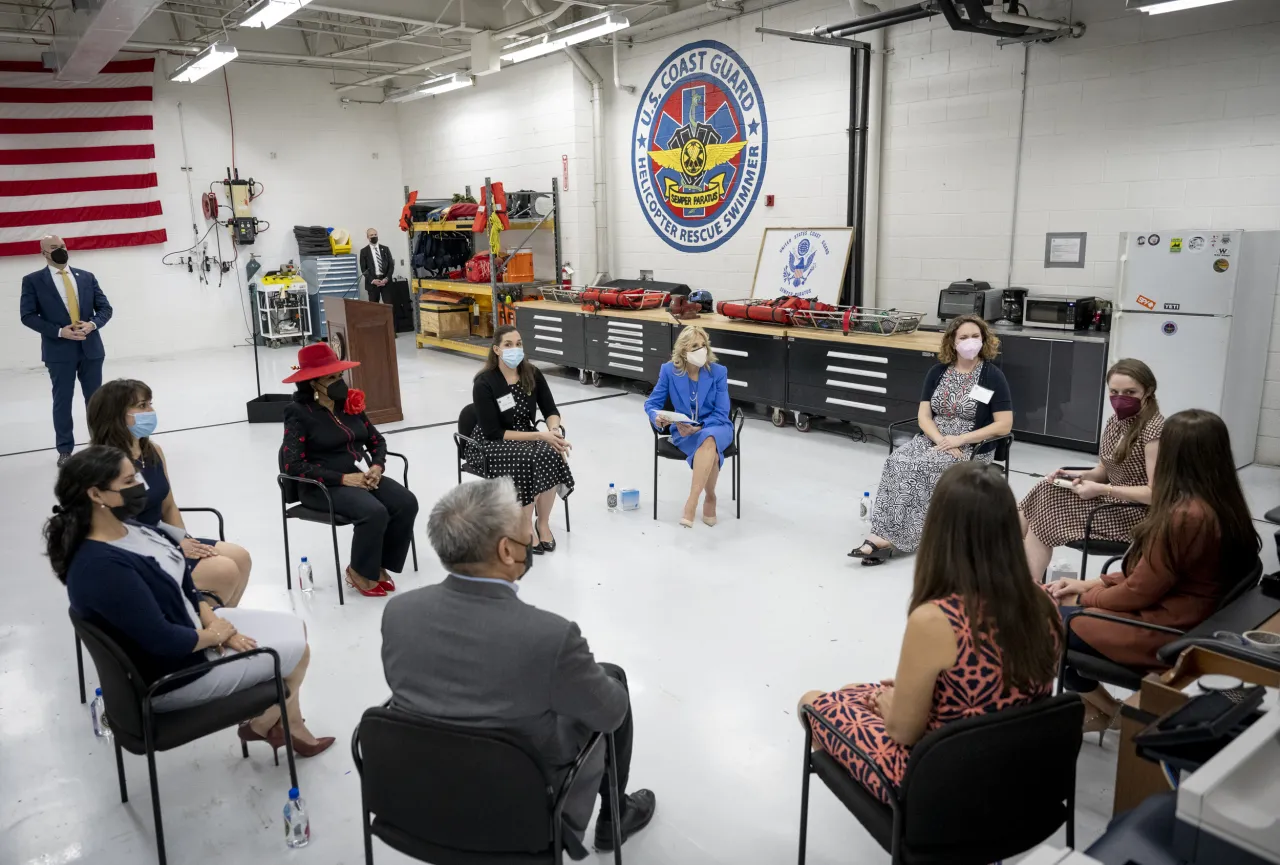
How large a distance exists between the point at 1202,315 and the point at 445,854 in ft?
16.8

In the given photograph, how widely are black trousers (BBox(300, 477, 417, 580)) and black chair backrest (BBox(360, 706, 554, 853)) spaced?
7.05 ft

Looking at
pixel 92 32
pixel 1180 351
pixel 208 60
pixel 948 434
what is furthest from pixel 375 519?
pixel 208 60

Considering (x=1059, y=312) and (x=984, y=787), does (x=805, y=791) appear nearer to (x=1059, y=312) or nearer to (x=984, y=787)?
(x=984, y=787)

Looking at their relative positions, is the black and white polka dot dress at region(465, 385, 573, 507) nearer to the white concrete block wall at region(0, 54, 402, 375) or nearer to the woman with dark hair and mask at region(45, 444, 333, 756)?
the woman with dark hair and mask at region(45, 444, 333, 756)

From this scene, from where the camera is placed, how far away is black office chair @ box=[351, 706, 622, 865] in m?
1.54

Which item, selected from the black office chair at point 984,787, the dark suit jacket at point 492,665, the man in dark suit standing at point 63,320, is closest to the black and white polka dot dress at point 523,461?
the dark suit jacket at point 492,665

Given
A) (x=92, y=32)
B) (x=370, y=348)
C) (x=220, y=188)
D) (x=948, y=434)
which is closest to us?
(x=948, y=434)

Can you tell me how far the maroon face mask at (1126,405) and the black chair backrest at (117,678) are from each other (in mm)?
3190

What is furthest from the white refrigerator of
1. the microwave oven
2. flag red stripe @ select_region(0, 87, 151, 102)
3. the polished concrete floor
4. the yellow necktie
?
flag red stripe @ select_region(0, 87, 151, 102)

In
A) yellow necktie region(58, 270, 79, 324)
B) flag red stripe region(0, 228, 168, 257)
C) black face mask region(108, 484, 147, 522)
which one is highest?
flag red stripe region(0, 228, 168, 257)

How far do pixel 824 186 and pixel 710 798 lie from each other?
5.90 metres

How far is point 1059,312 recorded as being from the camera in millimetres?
5703

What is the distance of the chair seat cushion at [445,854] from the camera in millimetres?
1651

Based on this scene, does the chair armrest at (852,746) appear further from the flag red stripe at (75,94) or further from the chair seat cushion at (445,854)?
the flag red stripe at (75,94)
